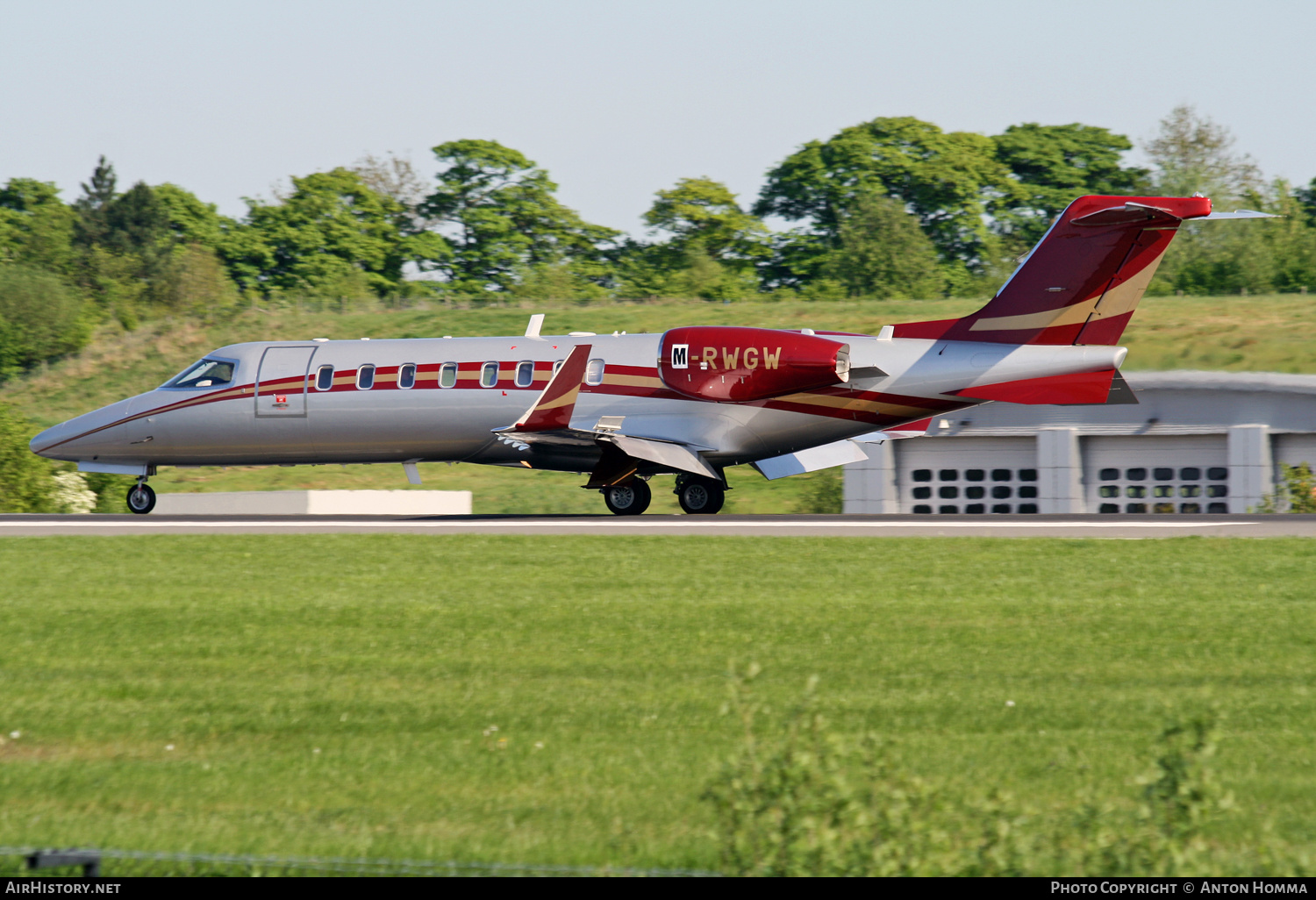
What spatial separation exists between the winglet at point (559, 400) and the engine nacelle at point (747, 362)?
1.46 m

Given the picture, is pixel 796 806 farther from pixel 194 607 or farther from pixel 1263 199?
pixel 1263 199

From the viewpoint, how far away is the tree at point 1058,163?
262 ft

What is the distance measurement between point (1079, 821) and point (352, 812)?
130 inches

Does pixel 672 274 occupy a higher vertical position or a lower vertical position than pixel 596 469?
higher

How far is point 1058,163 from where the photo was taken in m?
81.9

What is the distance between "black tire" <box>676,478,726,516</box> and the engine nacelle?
1.90m

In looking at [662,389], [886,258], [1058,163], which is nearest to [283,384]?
[662,389]

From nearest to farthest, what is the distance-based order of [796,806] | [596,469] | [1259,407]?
1. [796,806]
2. [596,469]
3. [1259,407]

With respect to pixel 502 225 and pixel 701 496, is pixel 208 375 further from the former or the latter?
pixel 502 225

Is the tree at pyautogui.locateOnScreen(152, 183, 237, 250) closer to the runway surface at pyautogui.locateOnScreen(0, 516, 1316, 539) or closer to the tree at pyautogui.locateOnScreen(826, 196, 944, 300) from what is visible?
the tree at pyautogui.locateOnScreen(826, 196, 944, 300)

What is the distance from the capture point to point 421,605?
1196 centimetres

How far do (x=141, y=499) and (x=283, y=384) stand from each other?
3.92 meters

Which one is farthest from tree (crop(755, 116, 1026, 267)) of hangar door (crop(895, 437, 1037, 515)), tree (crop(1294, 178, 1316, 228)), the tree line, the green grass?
the green grass
